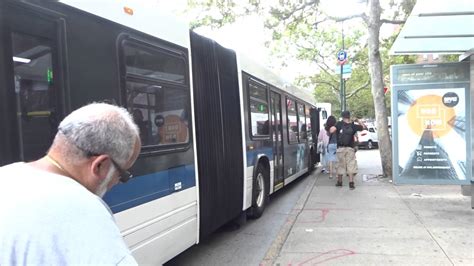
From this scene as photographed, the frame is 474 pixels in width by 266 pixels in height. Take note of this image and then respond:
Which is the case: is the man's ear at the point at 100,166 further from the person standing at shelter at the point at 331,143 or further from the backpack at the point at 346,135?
the person standing at shelter at the point at 331,143

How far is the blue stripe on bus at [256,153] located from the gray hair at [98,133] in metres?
5.78

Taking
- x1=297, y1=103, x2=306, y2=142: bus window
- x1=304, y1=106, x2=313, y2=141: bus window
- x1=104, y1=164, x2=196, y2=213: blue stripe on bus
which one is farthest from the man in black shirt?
x1=104, y1=164, x2=196, y2=213: blue stripe on bus

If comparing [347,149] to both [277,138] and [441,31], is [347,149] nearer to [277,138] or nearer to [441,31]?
[277,138]

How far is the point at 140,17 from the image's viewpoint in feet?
14.1

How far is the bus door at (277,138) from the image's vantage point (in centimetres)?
923

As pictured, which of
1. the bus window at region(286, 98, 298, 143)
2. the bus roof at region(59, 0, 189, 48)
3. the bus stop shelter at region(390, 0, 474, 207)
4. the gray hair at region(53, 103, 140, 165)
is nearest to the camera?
the gray hair at region(53, 103, 140, 165)

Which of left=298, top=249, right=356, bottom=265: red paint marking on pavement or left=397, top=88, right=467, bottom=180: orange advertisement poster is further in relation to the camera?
left=397, top=88, right=467, bottom=180: orange advertisement poster

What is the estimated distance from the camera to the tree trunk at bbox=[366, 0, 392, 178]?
1268cm

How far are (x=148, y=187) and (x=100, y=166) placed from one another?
9.06 ft

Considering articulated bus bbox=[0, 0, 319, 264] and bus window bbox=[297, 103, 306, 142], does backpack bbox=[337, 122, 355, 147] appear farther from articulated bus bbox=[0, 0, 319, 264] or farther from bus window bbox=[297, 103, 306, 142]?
articulated bus bbox=[0, 0, 319, 264]

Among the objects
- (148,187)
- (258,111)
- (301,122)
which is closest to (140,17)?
(148,187)

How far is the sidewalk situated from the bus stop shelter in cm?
97

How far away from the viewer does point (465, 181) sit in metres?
9.87

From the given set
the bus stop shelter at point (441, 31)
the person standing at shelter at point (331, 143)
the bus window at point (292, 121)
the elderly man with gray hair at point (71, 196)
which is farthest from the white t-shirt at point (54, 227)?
the person standing at shelter at point (331, 143)
